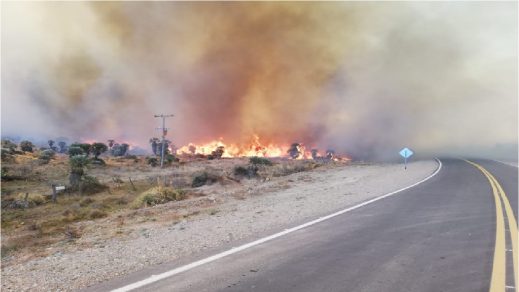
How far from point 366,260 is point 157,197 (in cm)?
1393

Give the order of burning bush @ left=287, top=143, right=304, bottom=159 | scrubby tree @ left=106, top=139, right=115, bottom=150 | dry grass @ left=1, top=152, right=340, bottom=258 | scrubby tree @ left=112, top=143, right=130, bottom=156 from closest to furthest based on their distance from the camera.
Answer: dry grass @ left=1, top=152, right=340, bottom=258
burning bush @ left=287, top=143, right=304, bottom=159
scrubby tree @ left=112, top=143, right=130, bottom=156
scrubby tree @ left=106, top=139, right=115, bottom=150

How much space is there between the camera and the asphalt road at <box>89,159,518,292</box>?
5.33 metres

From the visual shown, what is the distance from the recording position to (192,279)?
5.54 metres

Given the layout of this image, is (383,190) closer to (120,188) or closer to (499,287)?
(499,287)

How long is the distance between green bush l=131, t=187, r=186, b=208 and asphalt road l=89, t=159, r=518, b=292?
1046cm

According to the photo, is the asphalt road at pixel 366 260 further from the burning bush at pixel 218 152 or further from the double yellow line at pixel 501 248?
the burning bush at pixel 218 152

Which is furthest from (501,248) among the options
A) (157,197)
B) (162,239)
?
(157,197)

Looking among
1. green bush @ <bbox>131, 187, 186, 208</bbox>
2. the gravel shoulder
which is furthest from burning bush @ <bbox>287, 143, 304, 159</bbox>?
the gravel shoulder

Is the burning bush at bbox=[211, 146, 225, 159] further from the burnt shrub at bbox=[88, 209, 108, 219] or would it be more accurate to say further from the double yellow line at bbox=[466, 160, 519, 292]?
the double yellow line at bbox=[466, 160, 519, 292]

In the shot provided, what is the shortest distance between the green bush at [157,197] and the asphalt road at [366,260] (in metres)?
10.5

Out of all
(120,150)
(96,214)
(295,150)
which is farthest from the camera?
(120,150)

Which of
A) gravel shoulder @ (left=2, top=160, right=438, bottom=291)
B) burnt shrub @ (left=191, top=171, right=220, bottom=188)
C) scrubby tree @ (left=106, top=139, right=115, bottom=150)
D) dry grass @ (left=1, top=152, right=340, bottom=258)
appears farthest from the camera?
scrubby tree @ (left=106, top=139, right=115, bottom=150)

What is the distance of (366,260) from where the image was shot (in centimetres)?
646

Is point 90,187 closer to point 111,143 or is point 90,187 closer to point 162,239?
point 162,239
